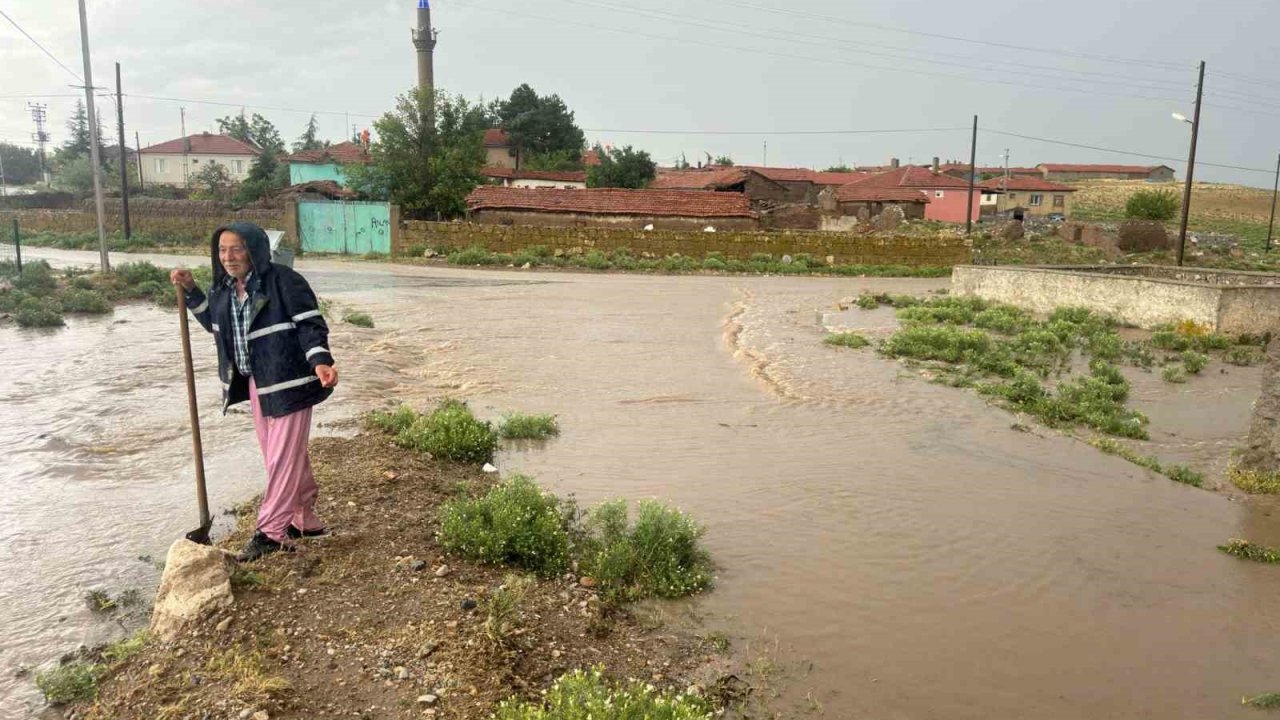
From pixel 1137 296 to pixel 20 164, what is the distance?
10753cm

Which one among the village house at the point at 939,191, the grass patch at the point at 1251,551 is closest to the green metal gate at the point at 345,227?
the village house at the point at 939,191

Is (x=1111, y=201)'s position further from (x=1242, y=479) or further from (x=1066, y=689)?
(x=1066, y=689)

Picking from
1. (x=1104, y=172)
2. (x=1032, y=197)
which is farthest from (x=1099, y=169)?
(x=1032, y=197)

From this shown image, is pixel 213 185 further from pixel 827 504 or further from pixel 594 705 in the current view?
pixel 594 705

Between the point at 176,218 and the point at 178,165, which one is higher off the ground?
the point at 178,165

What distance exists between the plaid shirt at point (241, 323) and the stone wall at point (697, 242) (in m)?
28.6

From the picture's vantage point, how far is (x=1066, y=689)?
13.8 ft

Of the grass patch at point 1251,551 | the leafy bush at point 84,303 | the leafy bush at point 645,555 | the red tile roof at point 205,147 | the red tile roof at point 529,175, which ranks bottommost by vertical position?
the grass patch at point 1251,551

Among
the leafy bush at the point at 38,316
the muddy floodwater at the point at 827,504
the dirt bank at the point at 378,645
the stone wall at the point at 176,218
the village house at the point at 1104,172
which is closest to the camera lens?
the dirt bank at the point at 378,645

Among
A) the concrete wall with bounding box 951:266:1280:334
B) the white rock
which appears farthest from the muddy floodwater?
the concrete wall with bounding box 951:266:1280:334

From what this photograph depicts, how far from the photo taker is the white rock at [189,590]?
13.0 ft

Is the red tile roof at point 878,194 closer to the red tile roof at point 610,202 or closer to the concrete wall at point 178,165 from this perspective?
the red tile roof at point 610,202

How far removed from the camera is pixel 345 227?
1363 inches

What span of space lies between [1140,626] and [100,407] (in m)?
9.67
